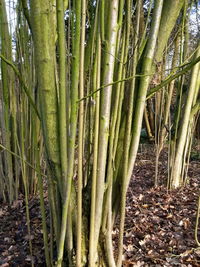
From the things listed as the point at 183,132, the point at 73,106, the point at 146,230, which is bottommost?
the point at 146,230

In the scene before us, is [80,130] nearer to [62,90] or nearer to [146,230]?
[62,90]

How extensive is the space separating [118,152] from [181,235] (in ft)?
3.24

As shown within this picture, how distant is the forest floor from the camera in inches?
70.5

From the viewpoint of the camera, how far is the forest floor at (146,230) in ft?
5.87

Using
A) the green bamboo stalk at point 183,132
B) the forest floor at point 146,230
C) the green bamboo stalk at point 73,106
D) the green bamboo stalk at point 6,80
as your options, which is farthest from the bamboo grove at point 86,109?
the green bamboo stalk at point 183,132

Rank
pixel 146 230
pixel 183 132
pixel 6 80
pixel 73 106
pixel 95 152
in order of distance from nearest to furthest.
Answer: pixel 73 106 < pixel 95 152 < pixel 146 230 < pixel 6 80 < pixel 183 132

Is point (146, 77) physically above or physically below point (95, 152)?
above

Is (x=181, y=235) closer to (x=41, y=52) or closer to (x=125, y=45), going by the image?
(x=125, y=45)

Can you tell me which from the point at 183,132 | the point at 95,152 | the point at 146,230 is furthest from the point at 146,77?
the point at 183,132

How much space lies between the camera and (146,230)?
2.12m

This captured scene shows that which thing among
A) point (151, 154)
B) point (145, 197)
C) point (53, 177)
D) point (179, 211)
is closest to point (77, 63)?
point (53, 177)

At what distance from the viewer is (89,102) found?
57.4 inches

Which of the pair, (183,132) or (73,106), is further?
(183,132)

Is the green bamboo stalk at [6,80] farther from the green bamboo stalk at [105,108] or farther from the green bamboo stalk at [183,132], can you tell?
the green bamboo stalk at [183,132]
